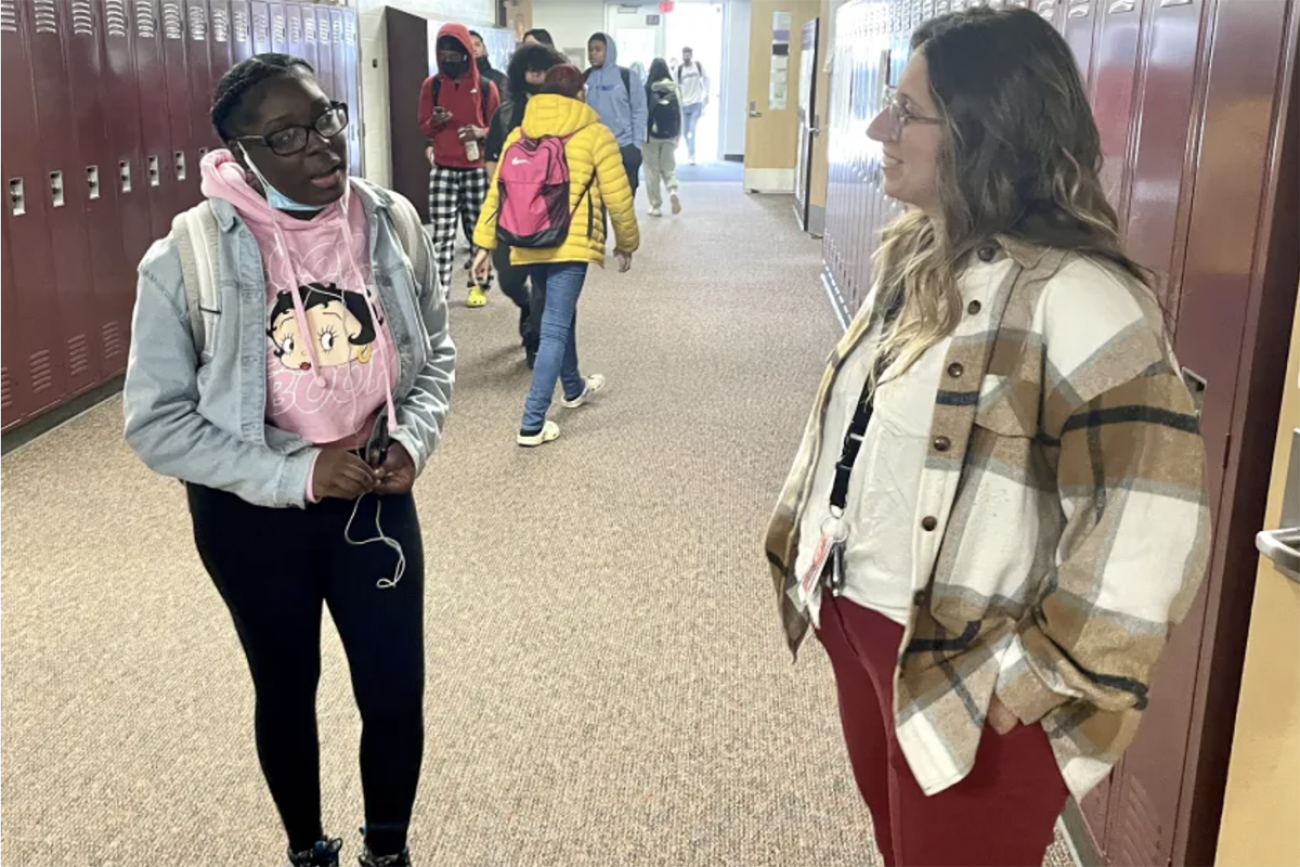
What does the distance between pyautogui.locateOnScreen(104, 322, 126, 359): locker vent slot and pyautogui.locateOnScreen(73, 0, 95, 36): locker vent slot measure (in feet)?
3.98

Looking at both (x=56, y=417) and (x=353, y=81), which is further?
(x=353, y=81)

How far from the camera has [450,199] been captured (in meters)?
7.04

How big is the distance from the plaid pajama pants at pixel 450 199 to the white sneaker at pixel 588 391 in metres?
1.72

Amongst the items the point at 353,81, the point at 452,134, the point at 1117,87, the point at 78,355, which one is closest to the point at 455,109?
the point at 452,134

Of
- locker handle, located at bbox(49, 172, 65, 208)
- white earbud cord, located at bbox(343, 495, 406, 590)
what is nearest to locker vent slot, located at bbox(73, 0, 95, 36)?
locker handle, located at bbox(49, 172, 65, 208)

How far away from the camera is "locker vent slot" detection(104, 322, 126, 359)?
520 centimetres

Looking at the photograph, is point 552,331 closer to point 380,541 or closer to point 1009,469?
point 380,541

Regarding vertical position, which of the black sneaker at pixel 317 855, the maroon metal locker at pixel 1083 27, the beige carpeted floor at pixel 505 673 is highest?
the maroon metal locker at pixel 1083 27

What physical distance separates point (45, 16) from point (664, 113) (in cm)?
748

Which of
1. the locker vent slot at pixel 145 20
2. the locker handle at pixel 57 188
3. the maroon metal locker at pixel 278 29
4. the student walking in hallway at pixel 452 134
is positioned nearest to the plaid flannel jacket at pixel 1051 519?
the locker handle at pixel 57 188

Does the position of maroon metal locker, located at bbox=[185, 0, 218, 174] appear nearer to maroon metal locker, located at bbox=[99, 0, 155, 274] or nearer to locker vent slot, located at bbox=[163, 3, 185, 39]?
locker vent slot, located at bbox=[163, 3, 185, 39]

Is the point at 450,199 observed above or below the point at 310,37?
below

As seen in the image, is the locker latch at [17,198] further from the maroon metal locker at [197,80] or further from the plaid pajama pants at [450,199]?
the plaid pajama pants at [450,199]

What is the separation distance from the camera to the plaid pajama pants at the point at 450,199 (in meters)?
6.96
